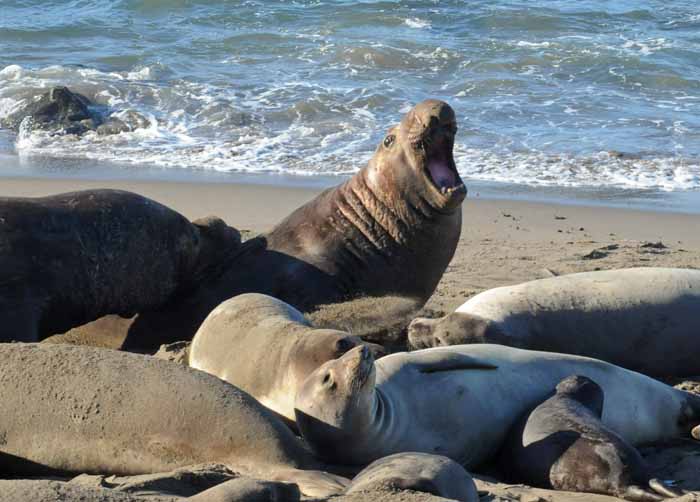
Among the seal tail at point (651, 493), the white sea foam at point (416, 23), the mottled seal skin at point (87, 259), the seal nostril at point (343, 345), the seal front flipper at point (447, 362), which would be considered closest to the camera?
the seal tail at point (651, 493)

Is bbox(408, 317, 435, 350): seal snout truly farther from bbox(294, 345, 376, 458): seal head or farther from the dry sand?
bbox(294, 345, 376, 458): seal head

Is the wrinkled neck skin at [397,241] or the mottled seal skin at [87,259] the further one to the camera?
the wrinkled neck skin at [397,241]

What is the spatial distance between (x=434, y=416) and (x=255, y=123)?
987 cm

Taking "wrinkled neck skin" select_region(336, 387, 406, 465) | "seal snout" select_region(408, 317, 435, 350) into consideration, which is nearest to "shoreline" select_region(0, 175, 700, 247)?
"seal snout" select_region(408, 317, 435, 350)

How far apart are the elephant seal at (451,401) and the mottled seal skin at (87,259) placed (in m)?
2.00

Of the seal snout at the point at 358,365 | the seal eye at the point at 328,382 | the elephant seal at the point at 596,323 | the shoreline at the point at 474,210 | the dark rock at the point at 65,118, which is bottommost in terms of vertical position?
the dark rock at the point at 65,118

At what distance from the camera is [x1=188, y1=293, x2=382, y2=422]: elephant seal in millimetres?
4738

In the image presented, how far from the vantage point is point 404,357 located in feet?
16.3

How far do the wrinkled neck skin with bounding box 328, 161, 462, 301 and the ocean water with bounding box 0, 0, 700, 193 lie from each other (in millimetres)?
4387

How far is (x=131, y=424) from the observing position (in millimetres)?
4238

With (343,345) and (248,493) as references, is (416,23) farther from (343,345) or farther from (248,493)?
(248,493)

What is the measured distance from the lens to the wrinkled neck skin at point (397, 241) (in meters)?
7.04

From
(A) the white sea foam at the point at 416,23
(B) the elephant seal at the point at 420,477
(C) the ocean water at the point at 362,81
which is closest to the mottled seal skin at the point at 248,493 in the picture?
(B) the elephant seal at the point at 420,477

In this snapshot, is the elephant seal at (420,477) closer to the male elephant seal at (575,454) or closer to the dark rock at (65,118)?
the male elephant seal at (575,454)
